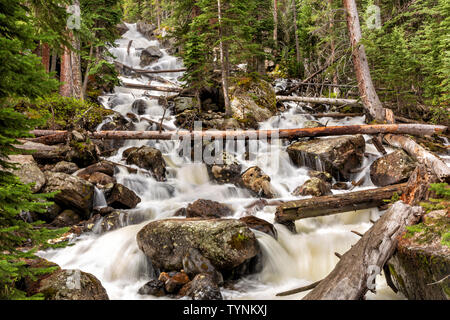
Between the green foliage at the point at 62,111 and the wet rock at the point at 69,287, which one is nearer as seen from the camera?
the wet rock at the point at 69,287

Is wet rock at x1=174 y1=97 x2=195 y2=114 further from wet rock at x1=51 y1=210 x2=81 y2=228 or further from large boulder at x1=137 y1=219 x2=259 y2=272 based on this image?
large boulder at x1=137 y1=219 x2=259 y2=272

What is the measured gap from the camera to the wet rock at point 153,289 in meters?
4.70

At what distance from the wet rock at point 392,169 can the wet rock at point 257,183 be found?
3630mm

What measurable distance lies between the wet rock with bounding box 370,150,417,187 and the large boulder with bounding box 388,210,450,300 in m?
4.73

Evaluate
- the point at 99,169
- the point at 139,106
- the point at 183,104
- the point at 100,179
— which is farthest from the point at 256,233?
the point at 139,106

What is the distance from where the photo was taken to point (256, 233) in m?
6.09

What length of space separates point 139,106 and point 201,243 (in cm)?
1261

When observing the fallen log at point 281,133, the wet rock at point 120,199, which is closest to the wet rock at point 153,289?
the wet rock at point 120,199

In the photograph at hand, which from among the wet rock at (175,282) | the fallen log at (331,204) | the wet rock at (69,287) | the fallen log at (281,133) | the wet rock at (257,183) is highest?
the fallen log at (281,133)

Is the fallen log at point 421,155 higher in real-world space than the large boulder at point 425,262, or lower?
higher

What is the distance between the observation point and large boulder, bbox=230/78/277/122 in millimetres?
13305

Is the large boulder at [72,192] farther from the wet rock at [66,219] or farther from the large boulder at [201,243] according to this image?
the large boulder at [201,243]

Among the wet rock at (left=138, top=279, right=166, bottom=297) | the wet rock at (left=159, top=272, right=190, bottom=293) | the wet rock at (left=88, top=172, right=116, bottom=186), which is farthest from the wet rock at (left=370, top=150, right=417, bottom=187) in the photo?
the wet rock at (left=88, top=172, right=116, bottom=186)
